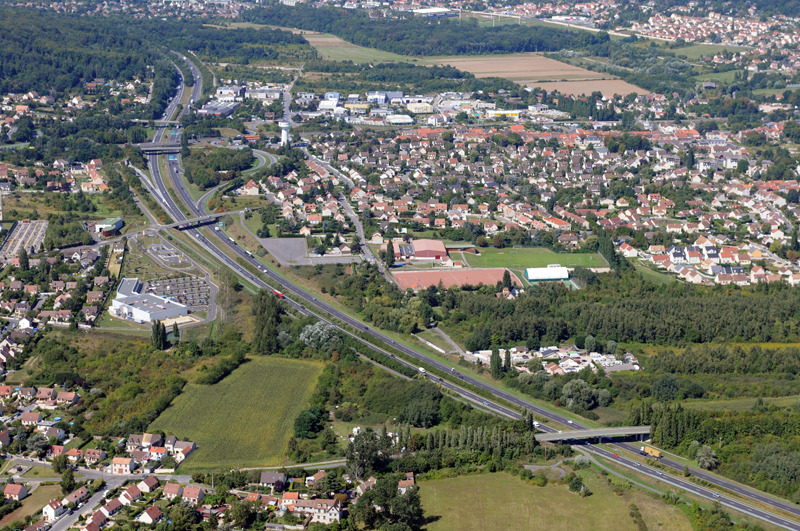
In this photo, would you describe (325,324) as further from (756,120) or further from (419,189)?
(756,120)

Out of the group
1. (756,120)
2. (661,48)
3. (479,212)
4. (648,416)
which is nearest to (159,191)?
(479,212)

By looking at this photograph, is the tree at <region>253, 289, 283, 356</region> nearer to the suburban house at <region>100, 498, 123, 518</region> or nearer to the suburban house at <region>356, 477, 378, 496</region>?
the suburban house at <region>356, 477, 378, 496</region>

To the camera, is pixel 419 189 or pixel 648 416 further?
pixel 419 189

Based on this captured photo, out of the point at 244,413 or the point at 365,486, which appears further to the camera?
the point at 244,413

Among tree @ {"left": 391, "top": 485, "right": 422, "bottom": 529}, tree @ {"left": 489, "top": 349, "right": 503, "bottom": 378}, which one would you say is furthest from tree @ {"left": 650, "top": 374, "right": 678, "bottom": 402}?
tree @ {"left": 391, "top": 485, "right": 422, "bottom": 529}

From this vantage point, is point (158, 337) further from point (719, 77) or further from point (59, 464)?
point (719, 77)

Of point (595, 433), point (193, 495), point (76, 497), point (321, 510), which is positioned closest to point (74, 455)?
point (76, 497)

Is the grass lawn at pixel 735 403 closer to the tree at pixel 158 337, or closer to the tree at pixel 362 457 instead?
the tree at pixel 362 457
